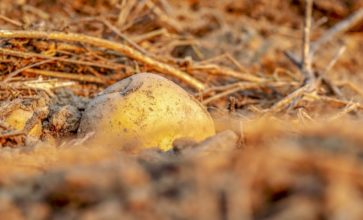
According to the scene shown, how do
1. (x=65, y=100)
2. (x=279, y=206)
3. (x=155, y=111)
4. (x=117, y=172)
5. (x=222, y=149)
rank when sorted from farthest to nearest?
(x=65, y=100) → (x=155, y=111) → (x=222, y=149) → (x=117, y=172) → (x=279, y=206)

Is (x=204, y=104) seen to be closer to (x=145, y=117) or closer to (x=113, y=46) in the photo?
(x=113, y=46)

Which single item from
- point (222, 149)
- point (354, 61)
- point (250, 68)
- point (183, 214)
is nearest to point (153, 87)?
point (222, 149)

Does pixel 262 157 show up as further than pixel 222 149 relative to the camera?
No

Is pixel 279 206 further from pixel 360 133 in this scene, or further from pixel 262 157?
pixel 360 133

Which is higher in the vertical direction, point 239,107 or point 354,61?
point 354,61

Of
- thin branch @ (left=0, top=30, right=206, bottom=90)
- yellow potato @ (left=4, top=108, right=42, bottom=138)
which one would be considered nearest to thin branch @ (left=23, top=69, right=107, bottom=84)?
thin branch @ (left=0, top=30, right=206, bottom=90)

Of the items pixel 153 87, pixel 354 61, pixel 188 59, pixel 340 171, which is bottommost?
pixel 340 171

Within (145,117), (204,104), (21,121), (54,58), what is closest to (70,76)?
(54,58)

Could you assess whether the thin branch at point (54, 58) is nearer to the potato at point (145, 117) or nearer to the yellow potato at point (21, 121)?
the yellow potato at point (21, 121)

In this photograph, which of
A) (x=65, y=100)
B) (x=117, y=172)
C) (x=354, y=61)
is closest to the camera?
(x=117, y=172)
